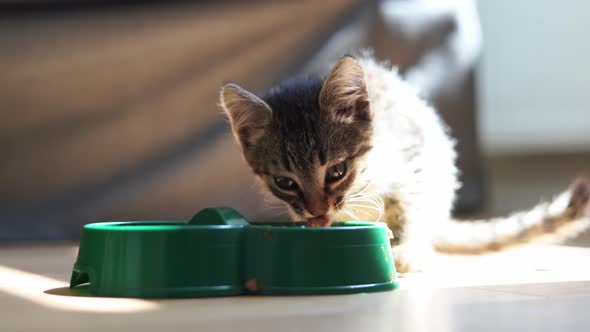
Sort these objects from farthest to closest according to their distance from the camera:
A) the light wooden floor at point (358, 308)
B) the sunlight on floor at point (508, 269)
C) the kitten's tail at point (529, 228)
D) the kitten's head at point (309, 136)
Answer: the kitten's tail at point (529, 228) → the kitten's head at point (309, 136) → the sunlight on floor at point (508, 269) → the light wooden floor at point (358, 308)

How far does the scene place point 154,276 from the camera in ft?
5.89

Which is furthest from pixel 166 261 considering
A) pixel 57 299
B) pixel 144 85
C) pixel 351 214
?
pixel 144 85

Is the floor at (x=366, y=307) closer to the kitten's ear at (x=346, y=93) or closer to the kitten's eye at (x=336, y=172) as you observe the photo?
the kitten's eye at (x=336, y=172)

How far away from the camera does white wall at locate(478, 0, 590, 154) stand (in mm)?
5082

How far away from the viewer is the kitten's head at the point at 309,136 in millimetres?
2371

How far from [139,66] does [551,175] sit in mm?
2802

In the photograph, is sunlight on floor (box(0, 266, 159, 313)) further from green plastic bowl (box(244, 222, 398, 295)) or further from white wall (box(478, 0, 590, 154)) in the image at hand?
white wall (box(478, 0, 590, 154))

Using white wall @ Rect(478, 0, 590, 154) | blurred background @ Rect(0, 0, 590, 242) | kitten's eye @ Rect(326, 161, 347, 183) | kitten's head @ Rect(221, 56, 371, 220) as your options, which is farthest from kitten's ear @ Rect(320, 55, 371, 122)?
white wall @ Rect(478, 0, 590, 154)

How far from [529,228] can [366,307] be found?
137 centimetres

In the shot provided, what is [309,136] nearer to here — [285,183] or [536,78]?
[285,183]

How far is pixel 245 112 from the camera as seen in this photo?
2562mm

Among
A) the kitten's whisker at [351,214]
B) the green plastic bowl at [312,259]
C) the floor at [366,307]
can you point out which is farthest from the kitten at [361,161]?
the green plastic bowl at [312,259]

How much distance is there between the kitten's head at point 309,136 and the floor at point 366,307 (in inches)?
14.0

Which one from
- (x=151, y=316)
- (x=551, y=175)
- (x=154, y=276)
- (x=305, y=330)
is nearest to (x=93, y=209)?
(x=154, y=276)
